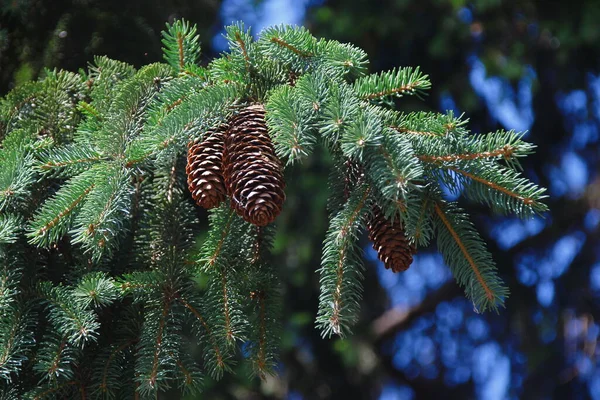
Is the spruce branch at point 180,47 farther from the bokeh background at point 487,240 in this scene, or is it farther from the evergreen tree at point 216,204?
the bokeh background at point 487,240

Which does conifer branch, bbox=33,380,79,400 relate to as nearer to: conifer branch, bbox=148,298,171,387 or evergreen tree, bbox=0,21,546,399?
evergreen tree, bbox=0,21,546,399

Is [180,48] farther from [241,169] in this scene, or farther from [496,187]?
[496,187]

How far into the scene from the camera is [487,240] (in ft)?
9.91

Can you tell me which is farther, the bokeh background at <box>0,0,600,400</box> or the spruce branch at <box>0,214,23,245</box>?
the bokeh background at <box>0,0,600,400</box>

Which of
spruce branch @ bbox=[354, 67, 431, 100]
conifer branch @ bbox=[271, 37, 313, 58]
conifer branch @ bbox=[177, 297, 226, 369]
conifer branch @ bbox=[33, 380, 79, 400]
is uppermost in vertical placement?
conifer branch @ bbox=[271, 37, 313, 58]

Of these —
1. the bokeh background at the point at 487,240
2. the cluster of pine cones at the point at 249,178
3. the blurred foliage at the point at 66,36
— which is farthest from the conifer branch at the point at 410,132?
the bokeh background at the point at 487,240

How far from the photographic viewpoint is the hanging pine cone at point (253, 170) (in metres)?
0.94

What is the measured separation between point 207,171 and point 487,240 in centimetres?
225

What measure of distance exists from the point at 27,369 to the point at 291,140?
1.71 ft

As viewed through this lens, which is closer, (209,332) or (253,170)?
(253,170)

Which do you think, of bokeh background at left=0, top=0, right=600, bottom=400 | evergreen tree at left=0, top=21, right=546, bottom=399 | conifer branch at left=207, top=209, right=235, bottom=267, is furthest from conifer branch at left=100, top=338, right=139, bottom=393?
bokeh background at left=0, top=0, right=600, bottom=400

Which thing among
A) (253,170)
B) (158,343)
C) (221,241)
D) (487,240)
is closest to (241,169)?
(253,170)

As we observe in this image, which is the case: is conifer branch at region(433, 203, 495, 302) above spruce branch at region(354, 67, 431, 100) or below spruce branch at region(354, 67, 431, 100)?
below

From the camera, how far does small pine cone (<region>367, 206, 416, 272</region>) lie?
0.98 meters
